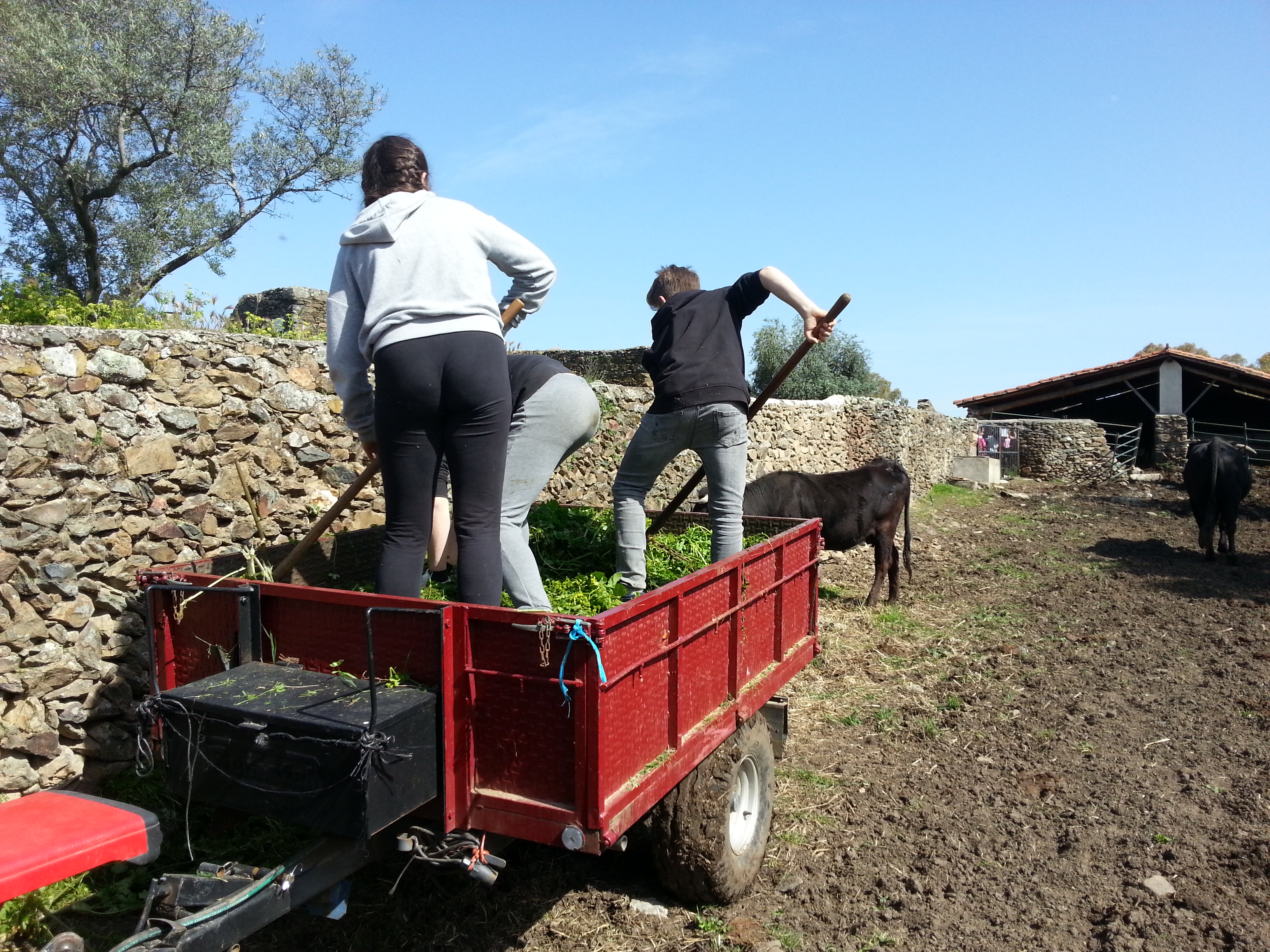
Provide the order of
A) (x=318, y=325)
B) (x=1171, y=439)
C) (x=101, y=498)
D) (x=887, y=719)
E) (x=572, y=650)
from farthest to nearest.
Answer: (x=1171, y=439)
(x=318, y=325)
(x=887, y=719)
(x=101, y=498)
(x=572, y=650)

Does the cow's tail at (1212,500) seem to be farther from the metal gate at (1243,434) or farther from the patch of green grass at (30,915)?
the metal gate at (1243,434)

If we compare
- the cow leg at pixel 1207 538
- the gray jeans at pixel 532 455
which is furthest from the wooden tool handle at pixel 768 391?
the cow leg at pixel 1207 538

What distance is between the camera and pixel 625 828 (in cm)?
239

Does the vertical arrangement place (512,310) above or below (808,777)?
above

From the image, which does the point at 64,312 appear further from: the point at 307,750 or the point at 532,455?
the point at 307,750

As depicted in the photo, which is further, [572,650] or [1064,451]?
[1064,451]

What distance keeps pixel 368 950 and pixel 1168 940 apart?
2770mm

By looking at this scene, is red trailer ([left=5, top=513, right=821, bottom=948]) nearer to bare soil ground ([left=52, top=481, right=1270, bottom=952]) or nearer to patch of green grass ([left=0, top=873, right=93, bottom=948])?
bare soil ground ([left=52, top=481, right=1270, bottom=952])

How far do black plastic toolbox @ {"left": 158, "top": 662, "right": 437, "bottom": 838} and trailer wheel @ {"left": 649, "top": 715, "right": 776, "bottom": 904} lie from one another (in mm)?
1039

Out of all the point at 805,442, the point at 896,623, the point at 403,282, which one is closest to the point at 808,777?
the point at 403,282

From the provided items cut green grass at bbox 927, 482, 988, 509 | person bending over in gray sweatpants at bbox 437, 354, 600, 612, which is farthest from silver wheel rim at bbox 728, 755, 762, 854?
cut green grass at bbox 927, 482, 988, 509

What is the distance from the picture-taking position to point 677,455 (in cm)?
393

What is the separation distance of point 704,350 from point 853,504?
498 cm

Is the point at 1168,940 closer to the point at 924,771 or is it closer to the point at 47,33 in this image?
the point at 924,771
